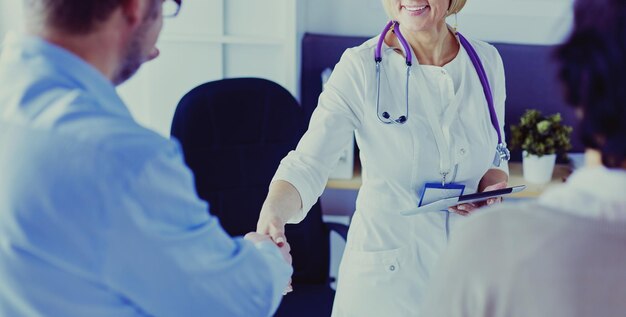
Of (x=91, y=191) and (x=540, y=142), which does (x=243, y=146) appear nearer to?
(x=540, y=142)

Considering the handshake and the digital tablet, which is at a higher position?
the digital tablet

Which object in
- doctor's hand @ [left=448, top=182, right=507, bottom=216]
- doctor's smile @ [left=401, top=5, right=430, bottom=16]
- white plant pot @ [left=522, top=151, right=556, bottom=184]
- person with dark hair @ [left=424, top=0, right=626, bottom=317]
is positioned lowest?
white plant pot @ [left=522, top=151, right=556, bottom=184]

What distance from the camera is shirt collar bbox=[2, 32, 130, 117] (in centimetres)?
84

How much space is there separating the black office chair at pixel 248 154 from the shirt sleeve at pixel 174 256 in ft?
3.61

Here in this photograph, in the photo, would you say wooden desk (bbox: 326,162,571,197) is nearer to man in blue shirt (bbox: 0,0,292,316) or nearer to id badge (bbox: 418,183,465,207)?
id badge (bbox: 418,183,465,207)

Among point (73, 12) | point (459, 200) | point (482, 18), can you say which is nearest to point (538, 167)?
point (482, 18)

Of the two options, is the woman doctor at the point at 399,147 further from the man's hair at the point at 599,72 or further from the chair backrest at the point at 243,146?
the man's hair at the point at 599,72

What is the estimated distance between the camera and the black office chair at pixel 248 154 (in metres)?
2.06

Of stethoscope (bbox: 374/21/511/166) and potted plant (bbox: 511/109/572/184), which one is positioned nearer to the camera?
stethoscope (bbox: 374/21/511/166)

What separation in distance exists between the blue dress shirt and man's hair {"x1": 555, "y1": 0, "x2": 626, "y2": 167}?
1.55 ft

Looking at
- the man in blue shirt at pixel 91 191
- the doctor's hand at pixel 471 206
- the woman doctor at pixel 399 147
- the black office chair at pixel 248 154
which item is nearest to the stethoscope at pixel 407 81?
the woman doctor at pixel 399 147

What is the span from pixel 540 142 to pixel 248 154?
3.43 ft

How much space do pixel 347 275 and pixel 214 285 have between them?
734mm

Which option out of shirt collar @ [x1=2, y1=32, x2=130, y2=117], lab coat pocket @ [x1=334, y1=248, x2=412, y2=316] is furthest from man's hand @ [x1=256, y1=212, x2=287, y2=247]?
shirt collar @ [x1=2, y1=32, x2=130, y2=117]
